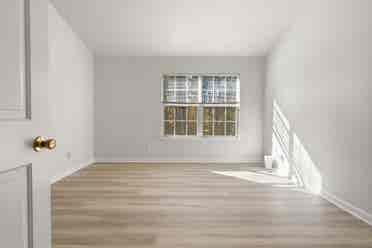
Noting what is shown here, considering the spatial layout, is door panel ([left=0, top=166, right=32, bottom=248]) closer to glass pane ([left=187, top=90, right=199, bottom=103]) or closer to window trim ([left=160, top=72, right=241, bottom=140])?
window trim ([left=160, top=72, right=241, bottom=140])

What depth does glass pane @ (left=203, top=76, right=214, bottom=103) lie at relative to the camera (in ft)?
23.0

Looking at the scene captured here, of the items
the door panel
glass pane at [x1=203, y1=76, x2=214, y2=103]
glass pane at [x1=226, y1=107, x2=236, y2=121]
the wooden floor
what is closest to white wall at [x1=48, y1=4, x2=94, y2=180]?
the wooden floor

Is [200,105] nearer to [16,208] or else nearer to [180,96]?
[180,96]

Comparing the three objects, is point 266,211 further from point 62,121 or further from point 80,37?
point 80,37

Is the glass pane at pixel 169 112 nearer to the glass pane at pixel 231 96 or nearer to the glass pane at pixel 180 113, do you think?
the glass pane at pixel 180 113

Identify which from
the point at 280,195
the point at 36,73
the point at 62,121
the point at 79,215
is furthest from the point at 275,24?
the point at 36,73

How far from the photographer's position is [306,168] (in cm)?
441

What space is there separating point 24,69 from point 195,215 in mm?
2388

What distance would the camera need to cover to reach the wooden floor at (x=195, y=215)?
8.13 feet

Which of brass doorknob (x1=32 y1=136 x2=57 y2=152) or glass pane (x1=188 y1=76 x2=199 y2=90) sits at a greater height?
glass pane (x1=188 y1=76 x2=199 y2=90)

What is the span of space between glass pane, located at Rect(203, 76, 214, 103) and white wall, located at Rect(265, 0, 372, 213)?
7.11ft

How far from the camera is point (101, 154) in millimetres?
6895

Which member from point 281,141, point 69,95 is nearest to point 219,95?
point 281,141

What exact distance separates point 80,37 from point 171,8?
6.82ft
